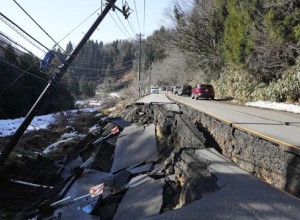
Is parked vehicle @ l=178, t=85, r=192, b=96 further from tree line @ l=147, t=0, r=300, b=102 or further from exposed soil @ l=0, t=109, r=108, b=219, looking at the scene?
exposed soil @ l=0, t=109, r=108, b=219

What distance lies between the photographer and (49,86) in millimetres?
15094

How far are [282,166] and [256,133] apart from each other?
2253 millimetres

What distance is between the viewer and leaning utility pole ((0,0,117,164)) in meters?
14.0

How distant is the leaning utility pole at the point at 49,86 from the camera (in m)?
14.0

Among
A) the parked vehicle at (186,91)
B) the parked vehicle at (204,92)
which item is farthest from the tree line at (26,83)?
the parked vehicle at (186,91)

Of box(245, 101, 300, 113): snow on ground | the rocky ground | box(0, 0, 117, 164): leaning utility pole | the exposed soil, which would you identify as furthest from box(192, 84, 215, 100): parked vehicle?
box(0, 0, 117, 164): leaning utility pole

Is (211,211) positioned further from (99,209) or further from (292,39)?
(292,39)

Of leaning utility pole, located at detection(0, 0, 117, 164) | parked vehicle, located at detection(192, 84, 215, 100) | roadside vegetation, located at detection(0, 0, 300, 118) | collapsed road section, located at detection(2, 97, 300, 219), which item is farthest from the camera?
parked vehicle, located at detection(192, 84, 215, 100)

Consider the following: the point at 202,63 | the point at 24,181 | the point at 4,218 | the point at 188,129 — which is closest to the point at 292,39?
the point at 188,129

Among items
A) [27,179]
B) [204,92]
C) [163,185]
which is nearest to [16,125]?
[27,179]

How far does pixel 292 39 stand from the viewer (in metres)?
21.0

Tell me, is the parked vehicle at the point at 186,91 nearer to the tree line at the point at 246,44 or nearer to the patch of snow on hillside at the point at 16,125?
the tree line at the point at 246,44

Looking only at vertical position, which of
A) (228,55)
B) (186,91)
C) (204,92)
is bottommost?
(186,91)

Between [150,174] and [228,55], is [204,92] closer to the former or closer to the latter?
[228,55]
